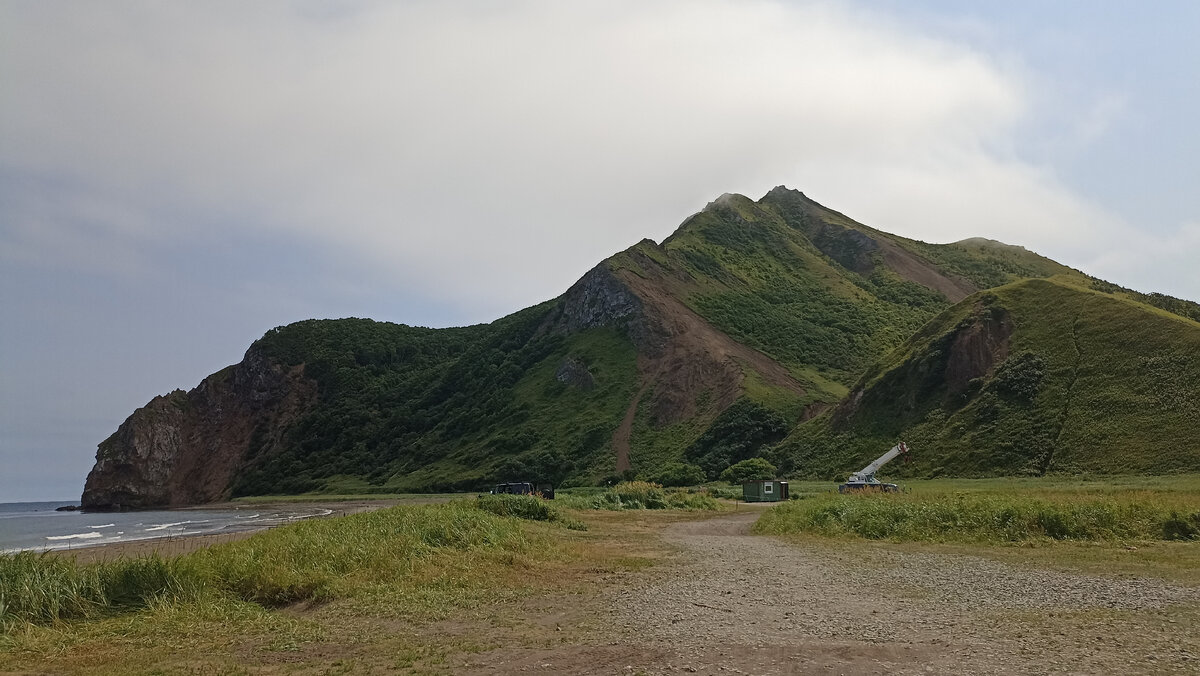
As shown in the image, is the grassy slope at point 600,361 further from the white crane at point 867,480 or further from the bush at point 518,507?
the bush at point 518,507

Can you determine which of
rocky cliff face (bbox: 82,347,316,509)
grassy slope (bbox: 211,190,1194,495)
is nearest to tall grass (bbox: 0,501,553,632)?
grassy slope (bbox: 211,190,1194,495)

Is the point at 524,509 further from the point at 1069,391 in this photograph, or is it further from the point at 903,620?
the point at 1069,391

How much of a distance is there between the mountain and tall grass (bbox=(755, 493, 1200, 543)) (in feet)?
146

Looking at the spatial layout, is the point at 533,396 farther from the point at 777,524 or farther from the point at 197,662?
the point at 197,662

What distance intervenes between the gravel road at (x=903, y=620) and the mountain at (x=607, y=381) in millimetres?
55422

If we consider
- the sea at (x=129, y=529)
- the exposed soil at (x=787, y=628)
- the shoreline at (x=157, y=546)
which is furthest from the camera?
the sea at (x=129, y=529)

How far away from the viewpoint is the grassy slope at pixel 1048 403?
4903cm

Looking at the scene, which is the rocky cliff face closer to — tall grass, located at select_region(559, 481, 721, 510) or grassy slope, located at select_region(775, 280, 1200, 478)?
tall grass, located at select_region(559, 481, 721, 510)

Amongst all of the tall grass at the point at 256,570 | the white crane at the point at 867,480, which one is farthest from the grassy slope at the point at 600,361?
the tall grass at the point at 256,570

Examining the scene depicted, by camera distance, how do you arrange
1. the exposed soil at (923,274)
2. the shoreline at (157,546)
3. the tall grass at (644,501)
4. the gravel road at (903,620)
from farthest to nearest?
the exposed soil at (923,274), the tall grass at (644,501), the shoreline at (157,546), the gravel road at (903,620)

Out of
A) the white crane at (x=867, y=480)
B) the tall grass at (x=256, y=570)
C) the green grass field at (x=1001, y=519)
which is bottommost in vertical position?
the white crane at (x=867, y=480)

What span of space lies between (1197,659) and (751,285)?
127 m

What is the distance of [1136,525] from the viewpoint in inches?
854

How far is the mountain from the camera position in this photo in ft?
295
